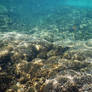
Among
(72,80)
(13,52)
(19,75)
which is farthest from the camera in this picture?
(13,52)

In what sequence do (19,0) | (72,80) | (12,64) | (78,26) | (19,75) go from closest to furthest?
(72,80) < (19,75) < (12,64) < (78,26) < (19,0)

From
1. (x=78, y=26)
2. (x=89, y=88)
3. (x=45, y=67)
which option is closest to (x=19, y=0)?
(x=78, y=26)

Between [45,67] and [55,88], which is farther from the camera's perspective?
[45,67]

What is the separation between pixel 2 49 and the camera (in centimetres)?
657

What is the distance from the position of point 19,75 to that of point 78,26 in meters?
13.2

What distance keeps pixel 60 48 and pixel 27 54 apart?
7.74 ft

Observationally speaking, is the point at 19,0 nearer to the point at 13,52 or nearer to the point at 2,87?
the point at 13,52

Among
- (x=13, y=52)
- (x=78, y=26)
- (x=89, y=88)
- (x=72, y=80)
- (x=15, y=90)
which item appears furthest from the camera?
(x=78, y=26)

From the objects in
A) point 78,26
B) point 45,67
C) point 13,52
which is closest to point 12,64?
point 13,52

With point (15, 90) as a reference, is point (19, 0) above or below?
above

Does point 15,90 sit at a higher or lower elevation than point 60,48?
lower

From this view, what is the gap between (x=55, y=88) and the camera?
3.89 m

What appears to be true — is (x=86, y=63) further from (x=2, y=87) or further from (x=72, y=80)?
(x=2, y=87)

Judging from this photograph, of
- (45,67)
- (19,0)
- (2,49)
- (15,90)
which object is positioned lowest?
(15,90)
